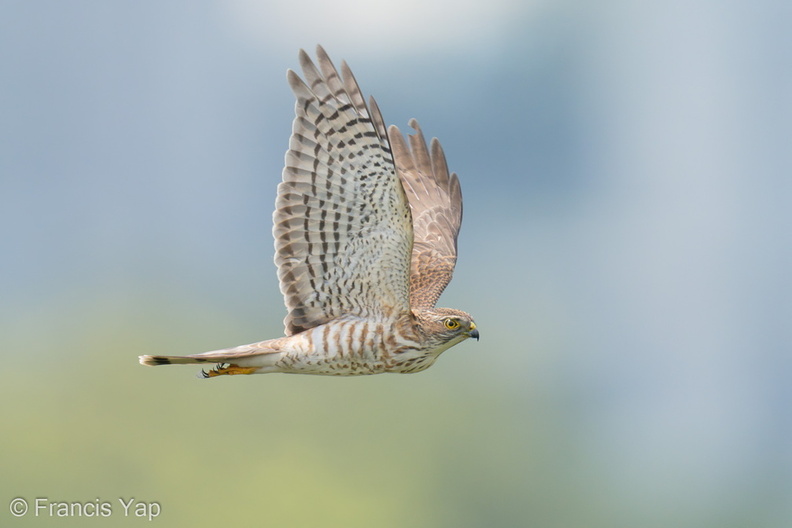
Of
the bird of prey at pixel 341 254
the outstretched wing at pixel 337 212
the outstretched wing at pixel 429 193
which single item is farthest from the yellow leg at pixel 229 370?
the outstretched wing at pixel 429 193

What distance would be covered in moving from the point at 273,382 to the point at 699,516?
111 ft

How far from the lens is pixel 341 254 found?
27.5ft

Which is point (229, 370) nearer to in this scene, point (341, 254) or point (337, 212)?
point (341, 254)

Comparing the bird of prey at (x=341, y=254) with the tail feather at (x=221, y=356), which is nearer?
the bird of prey at (x=341, y=254)

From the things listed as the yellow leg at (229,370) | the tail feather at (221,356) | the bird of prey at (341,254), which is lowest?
the yellow leg at (229,370)

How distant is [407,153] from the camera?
10.9m

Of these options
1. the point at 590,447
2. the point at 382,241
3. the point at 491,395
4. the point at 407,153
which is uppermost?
the point at 407,153

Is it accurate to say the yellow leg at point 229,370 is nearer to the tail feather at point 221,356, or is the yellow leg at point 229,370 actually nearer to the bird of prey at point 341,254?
the bird of prey at point 341,254

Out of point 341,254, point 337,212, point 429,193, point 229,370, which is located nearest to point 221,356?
point 229,370

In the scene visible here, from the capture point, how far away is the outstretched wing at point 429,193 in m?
10.5

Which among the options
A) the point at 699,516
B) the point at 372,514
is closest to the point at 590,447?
the point at 699,516

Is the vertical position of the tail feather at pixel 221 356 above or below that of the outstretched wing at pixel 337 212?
below

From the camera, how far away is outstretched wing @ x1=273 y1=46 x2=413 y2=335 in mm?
7945

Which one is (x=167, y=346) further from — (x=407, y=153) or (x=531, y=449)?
(x=407, y=153)
